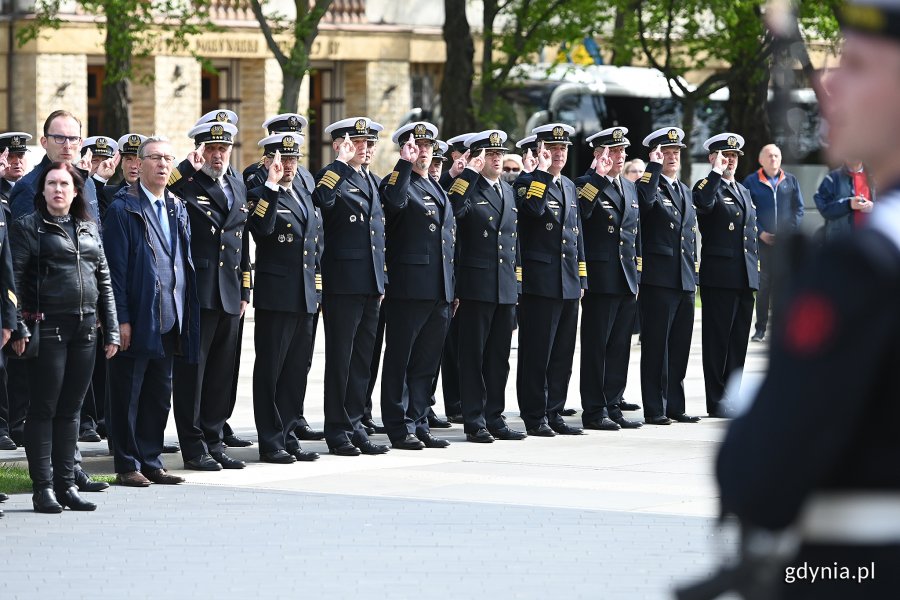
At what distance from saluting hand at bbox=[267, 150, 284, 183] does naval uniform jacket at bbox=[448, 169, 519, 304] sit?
5.63ft

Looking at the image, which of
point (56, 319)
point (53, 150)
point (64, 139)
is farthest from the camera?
point (53, 150)

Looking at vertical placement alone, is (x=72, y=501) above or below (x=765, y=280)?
below

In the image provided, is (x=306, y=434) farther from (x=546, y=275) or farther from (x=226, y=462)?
(x=546, y=275)

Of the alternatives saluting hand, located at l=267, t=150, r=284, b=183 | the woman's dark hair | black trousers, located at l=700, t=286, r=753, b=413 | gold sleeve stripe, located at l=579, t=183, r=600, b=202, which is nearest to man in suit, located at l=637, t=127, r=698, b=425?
black trousers, located at l=700, t=286, r=753, b=413

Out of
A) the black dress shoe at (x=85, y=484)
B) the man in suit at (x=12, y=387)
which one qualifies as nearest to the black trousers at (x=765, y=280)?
the black dress shoe at (x=85, y=484)

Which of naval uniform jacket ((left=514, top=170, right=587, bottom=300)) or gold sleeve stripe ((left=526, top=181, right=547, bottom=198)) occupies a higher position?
gold sleeve stripe ((left=526, top=181, right=547, bottom=198))

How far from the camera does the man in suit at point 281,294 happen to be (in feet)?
35.4

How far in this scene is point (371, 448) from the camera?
37.0 feet

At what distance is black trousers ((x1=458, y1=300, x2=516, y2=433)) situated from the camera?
1209 centimetres

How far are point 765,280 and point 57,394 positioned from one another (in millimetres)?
5336

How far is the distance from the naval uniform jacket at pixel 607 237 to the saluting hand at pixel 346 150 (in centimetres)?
221

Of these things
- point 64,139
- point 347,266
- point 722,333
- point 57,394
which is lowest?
point 722,333

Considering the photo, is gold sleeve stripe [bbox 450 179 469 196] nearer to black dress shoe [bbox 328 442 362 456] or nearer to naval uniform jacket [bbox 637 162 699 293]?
naval uniform jacket [bbox 637 162 699 293]

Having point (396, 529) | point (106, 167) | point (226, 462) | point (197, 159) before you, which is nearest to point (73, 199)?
point (197, 159)
